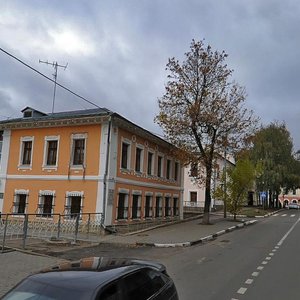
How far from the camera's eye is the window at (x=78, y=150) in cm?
2584

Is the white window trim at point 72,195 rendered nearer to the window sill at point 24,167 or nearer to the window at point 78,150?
the window at point 78,150

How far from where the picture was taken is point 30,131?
27.9 metres

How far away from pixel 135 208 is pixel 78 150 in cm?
591

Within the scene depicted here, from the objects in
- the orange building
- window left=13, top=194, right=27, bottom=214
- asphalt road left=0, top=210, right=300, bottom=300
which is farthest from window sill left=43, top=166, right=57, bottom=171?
asphalt road left=0, top=210, right=300, bottom=300

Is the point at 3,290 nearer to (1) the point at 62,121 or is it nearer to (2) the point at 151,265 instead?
(2) the point at 151,265

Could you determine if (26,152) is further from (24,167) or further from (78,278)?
(78,278)

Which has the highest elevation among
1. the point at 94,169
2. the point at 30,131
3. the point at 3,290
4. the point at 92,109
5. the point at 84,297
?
the point at 92,109

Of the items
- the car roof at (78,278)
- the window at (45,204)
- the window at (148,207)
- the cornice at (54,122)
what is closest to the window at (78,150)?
the cornice at (54,122)

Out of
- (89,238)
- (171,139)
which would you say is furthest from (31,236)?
(171,139)

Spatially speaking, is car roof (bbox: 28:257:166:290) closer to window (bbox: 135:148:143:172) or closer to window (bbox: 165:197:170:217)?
window (bbox: 135:148:143:172)

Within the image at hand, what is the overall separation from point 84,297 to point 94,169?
2144 cm

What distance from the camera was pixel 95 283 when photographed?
3.92 m

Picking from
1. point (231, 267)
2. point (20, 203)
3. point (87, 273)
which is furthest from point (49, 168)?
point (87, 273)

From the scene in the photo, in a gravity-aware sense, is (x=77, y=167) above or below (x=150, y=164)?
below
